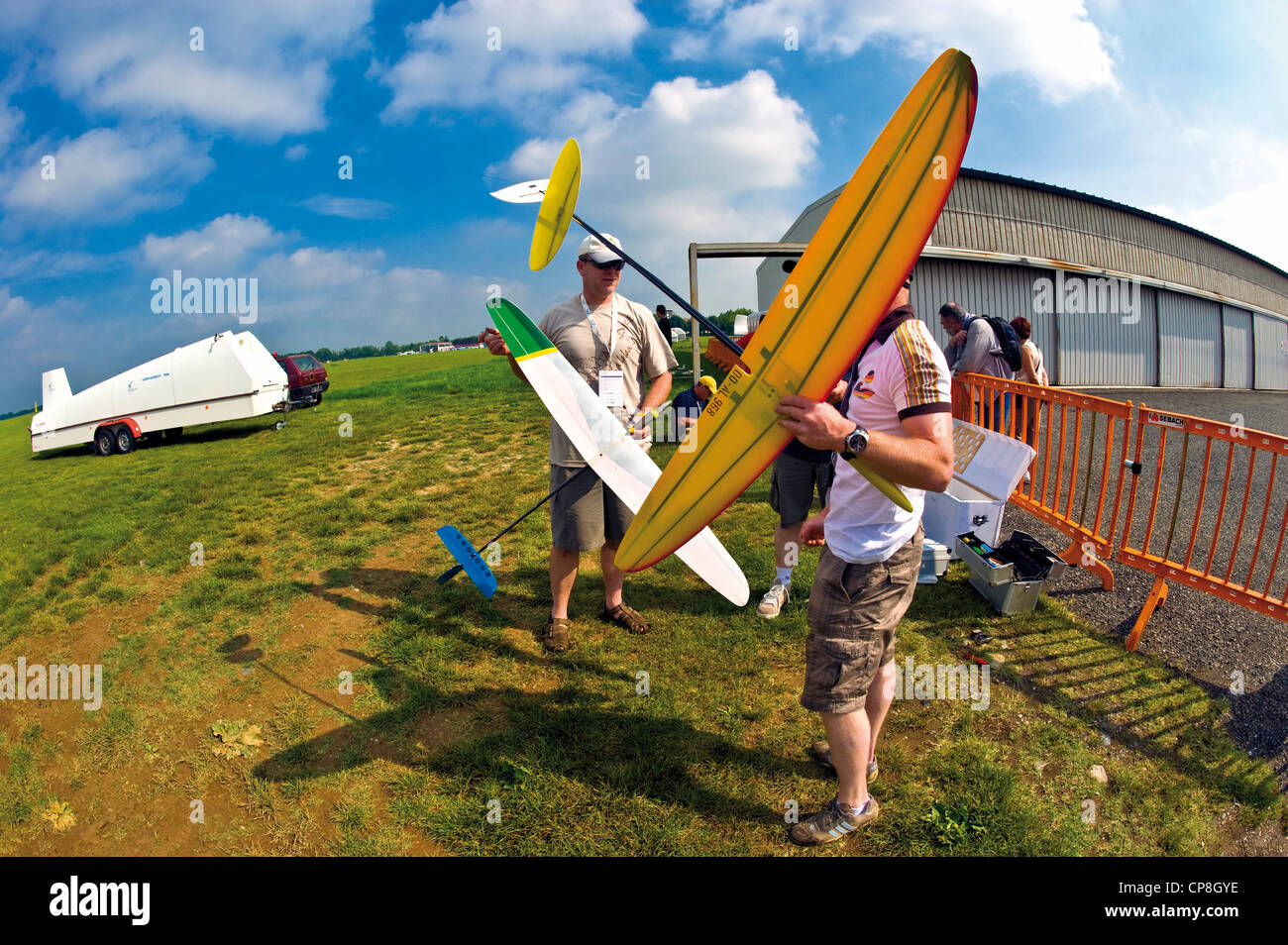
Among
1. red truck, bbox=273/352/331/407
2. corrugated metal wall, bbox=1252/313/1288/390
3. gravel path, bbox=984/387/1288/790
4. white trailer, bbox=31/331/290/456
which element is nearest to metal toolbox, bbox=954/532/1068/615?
gravel path, bbox=984/387/1288/790

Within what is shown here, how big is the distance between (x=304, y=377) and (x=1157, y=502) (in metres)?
20.3

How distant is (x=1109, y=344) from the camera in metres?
16.9

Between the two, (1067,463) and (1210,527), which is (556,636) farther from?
(1067,463)

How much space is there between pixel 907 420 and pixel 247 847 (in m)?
3.14

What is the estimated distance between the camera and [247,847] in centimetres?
238

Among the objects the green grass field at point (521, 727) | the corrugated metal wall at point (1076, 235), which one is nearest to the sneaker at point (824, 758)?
the green grass field at point (521, 727)

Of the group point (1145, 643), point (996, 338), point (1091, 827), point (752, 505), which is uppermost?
point (996, 338)

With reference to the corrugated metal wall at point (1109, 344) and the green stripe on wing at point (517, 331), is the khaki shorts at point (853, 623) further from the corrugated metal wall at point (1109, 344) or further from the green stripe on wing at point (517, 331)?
the corrugated metal wall at point (1109, 344)

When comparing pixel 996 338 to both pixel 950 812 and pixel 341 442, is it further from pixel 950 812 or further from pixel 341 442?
pixel 341 442

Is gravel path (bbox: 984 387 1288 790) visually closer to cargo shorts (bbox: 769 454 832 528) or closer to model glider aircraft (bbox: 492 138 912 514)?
cargo shorts (bbox: 769 454 832 528)

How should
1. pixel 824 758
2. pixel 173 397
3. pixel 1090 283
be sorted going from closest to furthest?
pixel 824 758
pixel 173 397
pixel 1090 283

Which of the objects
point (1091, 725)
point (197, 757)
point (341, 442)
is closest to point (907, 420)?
point (1091, 725)

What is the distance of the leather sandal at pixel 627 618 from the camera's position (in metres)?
3.76

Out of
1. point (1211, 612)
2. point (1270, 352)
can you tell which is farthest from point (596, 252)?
point (1270, 352)
